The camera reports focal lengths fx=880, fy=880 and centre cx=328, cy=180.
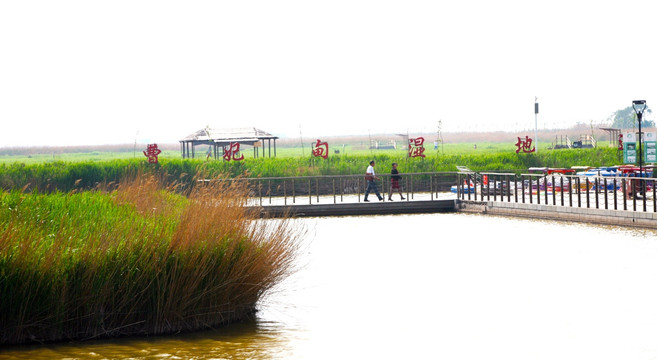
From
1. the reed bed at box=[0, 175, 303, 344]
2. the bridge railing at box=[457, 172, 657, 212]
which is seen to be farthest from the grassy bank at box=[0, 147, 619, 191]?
the reed bed at box=[0, 175, 303, 344]

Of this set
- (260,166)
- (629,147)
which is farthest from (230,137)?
(629,147)

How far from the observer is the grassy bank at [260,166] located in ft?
105

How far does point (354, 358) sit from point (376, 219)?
14.9m

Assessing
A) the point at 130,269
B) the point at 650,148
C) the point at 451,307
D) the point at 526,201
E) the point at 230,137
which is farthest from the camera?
the point at 230,137

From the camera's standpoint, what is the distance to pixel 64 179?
32219 millimetres

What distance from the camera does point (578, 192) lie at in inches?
825

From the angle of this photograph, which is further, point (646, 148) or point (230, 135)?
point (230, 135)

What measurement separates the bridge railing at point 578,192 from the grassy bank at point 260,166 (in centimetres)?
685

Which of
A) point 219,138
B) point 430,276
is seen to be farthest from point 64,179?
point 430,276

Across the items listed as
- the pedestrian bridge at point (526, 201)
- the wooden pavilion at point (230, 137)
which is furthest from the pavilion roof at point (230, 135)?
the pedestrian bridge at point (526, 201)

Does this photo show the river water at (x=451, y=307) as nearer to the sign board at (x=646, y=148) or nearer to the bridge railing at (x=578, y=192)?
the bridge railing at (x=578, y=192)

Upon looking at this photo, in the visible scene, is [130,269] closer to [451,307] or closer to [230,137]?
[451,307]

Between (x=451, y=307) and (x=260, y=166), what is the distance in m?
24.1

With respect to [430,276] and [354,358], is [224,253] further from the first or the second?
[430,276]
